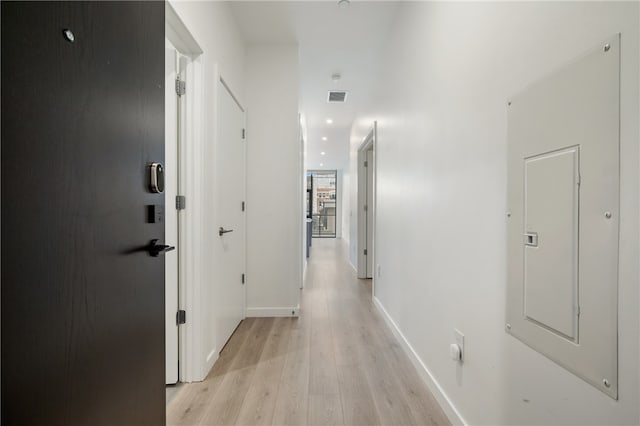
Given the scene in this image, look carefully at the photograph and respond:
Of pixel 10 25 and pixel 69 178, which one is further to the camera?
pixel 69 178

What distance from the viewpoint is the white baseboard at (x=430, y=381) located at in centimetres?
142

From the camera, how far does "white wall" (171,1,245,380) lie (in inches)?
70.6

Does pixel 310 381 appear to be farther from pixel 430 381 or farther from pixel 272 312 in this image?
pixel 272 312

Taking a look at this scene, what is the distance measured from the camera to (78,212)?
715 millimetres

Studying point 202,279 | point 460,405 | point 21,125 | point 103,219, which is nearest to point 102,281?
point 103,219

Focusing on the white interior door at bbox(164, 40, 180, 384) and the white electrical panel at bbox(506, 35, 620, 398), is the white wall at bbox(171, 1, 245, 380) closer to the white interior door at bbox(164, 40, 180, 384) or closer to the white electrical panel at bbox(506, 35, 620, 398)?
the white interior door at bbox(164, 40, 180, 384)

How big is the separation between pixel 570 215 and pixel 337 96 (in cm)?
390

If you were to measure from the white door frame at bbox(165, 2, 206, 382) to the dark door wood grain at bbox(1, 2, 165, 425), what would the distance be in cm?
72

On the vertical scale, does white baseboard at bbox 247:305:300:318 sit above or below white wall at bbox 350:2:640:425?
below

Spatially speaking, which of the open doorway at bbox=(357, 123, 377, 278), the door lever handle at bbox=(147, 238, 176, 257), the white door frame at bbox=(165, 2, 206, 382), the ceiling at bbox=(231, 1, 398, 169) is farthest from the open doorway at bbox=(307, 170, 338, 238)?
the door lever handle at bbox=(147, 238, 176, 257)

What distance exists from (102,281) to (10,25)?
1.99 ft

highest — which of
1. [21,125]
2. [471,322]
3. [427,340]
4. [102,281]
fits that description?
[21,125]

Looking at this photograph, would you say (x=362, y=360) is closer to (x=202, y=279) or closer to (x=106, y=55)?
(x=202, y=279)

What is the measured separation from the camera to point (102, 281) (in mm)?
807
